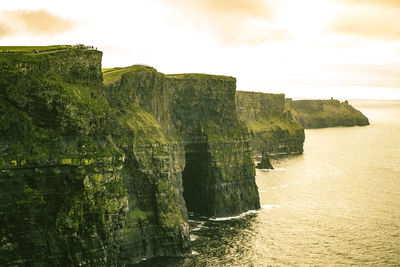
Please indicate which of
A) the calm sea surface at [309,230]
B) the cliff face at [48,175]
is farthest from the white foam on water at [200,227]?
the cliff face at [48,175]

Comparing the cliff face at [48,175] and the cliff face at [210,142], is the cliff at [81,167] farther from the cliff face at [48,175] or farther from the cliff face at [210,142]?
the cliff face at [210,142]

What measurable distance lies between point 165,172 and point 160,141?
5510 mm

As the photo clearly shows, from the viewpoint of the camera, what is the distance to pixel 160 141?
80625 mm

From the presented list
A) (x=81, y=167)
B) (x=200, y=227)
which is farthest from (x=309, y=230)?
(x=81, y=167)

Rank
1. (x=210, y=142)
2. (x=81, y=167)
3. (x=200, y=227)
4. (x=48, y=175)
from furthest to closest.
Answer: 1. (x=210, y=142)
2. (x=200, y=227)
3. (x=81, y=167)
4. (x=48, y=175)

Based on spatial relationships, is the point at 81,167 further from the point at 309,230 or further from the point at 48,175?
the point at 309,230

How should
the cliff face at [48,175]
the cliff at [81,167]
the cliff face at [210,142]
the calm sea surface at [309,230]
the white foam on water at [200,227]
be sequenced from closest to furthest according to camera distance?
the cliff face at [48,175]
the cliff at [81,167]
the calm sea surface at [309,230]
the white foam on water at [200,227]
the cliff face at [210,142]

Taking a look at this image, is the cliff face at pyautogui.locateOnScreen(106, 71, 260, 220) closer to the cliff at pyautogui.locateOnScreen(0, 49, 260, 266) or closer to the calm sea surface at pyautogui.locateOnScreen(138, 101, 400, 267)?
the calm sea surface at pyautogui.locateOnScreen(138, 101, 400, 267)

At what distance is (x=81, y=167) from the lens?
189 ft

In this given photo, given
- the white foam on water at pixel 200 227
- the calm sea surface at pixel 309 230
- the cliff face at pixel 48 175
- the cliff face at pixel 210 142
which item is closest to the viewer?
the cliff face at pixel 48 175

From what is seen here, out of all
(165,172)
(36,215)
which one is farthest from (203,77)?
(36,215)

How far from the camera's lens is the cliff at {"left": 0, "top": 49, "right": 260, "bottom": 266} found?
55.6 meters

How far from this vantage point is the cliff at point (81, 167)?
55.6m

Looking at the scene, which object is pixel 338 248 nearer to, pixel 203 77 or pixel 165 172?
pixel 165 172
